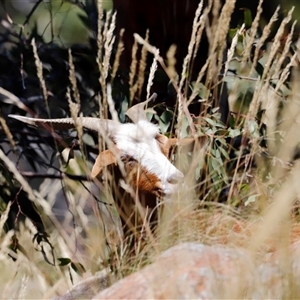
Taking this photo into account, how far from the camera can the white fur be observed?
4602 mm

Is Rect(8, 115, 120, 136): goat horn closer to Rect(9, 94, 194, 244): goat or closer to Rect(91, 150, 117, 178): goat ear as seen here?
Rect(9, 94, 194, 244): goat

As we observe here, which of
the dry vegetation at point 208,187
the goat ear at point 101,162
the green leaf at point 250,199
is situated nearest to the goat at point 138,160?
the goat ear at point 101,162

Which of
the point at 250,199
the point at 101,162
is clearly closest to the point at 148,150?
the point at 101,162

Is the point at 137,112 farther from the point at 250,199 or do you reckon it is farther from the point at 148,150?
the point at 250,199

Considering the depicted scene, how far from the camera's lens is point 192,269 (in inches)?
135

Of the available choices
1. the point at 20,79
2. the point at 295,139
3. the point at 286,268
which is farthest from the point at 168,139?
the point at 20,79

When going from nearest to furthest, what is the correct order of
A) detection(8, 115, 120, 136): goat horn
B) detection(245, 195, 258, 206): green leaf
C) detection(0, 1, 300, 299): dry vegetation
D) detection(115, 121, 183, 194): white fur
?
1. detection(0, 1, 300, 299): dry vegetation
2. detection(245, 195, 258, 206): green leaf
3. detection(115, 121, 183, 194): white fur
4. detection(8, 115, 120, 136): goat horn

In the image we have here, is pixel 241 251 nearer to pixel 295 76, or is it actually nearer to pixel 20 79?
pixel 295 76

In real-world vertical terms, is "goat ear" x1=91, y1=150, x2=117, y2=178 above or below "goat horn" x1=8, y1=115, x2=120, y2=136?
below

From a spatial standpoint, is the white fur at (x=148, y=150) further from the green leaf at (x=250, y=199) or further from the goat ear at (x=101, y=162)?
the green leaf at (x=250, y=199)

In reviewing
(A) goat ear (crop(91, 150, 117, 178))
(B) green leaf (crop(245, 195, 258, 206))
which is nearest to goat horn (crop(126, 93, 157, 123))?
(A) goat ear (crop(91, 150, 117, 178))

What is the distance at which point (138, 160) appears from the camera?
4734 millimetres

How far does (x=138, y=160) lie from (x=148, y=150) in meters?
0.09

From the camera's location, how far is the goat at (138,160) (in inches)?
183
